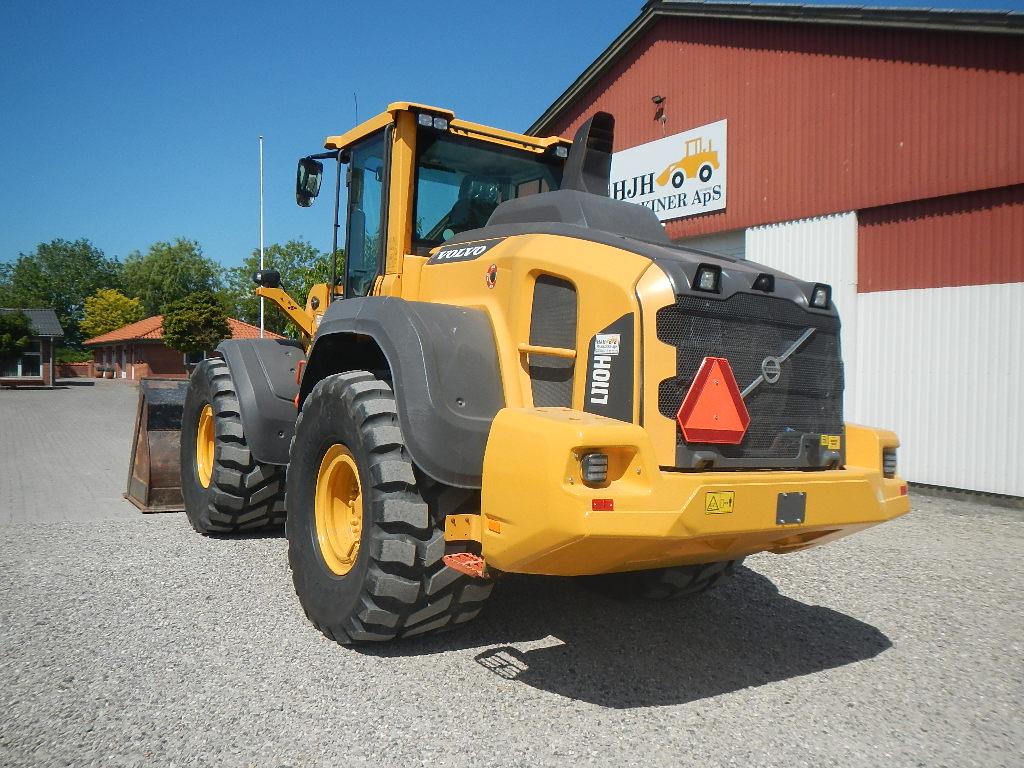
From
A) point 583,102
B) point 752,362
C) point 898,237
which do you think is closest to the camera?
point 752,362

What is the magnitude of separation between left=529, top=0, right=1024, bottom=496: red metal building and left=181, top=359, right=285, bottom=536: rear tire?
780 cm

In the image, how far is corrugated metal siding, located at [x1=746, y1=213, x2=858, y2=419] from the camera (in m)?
Result: 10.7

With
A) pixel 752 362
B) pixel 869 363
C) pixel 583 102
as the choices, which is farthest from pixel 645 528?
pixel 583 102

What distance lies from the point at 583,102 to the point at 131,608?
523 inches

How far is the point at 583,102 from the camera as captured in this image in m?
15.5

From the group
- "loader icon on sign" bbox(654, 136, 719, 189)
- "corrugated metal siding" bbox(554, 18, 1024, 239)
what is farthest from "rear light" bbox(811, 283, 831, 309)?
"loader icon on sign" bbox(654, 136, 719, 189)

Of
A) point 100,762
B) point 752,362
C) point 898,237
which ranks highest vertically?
point 898,237

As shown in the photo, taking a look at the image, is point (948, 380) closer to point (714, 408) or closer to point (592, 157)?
point (592, 157)

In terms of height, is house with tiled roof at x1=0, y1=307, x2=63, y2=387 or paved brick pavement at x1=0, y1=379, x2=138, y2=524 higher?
house with tiled roof at x1=0, y1=307, x2=63, y2=387

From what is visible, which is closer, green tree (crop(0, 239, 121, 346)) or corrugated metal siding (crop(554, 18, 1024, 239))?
corrugated metal siding (crop(554, 18, 1024, 239))

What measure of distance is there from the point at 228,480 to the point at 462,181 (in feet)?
9.08

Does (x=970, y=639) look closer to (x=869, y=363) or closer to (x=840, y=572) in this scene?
(x=840, y=572)

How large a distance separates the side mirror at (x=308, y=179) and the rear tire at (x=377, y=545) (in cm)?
191

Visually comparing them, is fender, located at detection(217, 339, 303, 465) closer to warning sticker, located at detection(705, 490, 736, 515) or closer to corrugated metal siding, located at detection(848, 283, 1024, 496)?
warning sticker, located at detection(705, 490, 736, 515)
